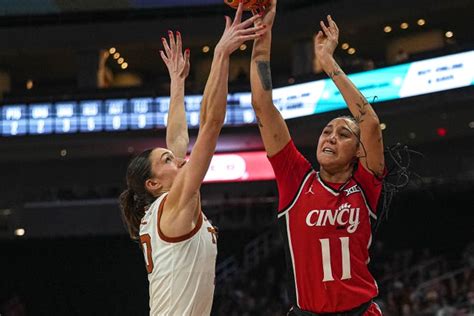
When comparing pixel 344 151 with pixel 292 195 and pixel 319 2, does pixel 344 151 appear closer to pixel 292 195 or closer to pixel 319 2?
pixel 292 195

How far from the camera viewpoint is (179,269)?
4.25m

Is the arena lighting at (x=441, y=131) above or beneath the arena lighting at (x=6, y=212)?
above

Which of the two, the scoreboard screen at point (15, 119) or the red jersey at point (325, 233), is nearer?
the red jersey at point (325, 233)

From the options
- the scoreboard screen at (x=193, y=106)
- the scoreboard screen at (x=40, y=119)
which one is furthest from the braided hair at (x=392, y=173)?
the scoreboard screen at (x=40, y=119)

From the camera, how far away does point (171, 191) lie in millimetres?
4180

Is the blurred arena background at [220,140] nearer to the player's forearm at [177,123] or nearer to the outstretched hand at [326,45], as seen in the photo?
the player's forearm at [177,123]

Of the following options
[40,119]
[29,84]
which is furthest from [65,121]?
[29,84]

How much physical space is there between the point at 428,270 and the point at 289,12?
366 inches

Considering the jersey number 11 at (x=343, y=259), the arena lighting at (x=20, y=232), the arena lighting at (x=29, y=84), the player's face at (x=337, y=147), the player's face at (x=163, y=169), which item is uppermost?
the player's face at (x=337, y=147)

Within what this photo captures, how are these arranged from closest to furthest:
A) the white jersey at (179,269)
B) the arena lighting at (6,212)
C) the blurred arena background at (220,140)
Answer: the white jersey at (179,269) < the blurred arena background at (220,140) < the arena lighting at (6,212)

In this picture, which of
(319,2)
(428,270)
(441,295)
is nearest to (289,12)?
(319,2)

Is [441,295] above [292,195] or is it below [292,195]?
below

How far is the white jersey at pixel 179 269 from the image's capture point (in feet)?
13.9

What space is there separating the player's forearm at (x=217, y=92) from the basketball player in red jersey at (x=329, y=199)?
0.41 metres
